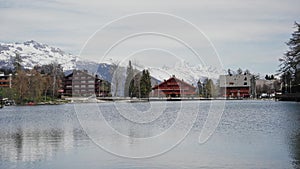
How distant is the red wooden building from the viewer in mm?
170637

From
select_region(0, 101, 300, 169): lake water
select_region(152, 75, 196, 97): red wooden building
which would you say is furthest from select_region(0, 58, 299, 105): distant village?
select_region(0, 101, 300, 169): lake water

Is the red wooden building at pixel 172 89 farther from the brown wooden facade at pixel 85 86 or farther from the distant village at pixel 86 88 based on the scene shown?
the brown wooden facade at pixel 85 86

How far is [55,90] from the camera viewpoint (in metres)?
145

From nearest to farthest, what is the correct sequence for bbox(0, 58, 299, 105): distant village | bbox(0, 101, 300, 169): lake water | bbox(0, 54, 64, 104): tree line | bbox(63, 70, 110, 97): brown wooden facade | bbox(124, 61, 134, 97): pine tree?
bbox(0, 101, 300, 169): lake water, bbox(0, 54, 64, 104): tree line, bbox(0, 58, 299, 105): distant village, bbox(124, 61, 134, 97): pine tree, bbox(63, 70, 110, 97): brown wooden facade

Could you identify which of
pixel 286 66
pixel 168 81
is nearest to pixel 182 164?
pixel 286 66

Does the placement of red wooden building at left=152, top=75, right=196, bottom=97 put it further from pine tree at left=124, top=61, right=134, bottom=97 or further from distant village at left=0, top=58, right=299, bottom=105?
pine tree at left=124, top=61, right=134, bottom=97

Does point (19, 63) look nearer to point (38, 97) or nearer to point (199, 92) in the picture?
point (38, 97)

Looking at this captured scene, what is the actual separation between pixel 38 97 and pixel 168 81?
51.2 metres

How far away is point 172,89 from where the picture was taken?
17538cm

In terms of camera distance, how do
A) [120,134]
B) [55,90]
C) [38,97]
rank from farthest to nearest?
[55,90]
[38,97]
[120,134]

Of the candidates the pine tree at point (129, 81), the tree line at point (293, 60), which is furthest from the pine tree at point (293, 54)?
the pine tree at point (129, 81)

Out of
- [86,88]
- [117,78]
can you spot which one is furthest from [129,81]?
[86,88]

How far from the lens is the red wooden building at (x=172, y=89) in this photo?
171 metres

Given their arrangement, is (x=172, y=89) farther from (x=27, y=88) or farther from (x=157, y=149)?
(x=157, y=149)
